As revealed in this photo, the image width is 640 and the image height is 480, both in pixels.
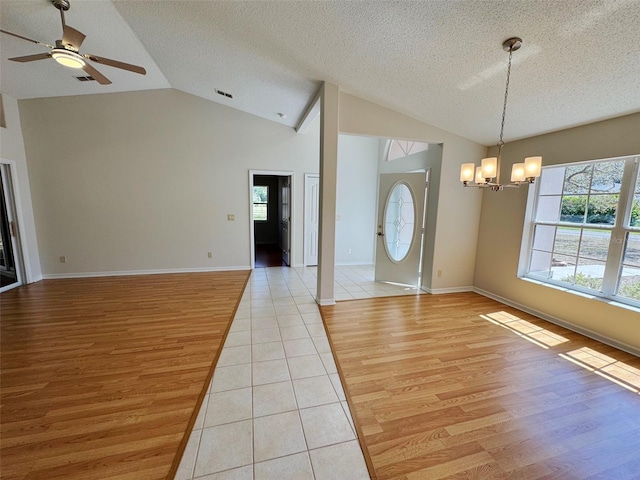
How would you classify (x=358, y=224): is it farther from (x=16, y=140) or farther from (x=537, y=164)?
(x=16, y=140)

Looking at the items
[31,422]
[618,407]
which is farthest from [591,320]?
[31,422]

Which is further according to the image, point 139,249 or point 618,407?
point 139,249

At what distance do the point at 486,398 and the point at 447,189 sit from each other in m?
3.02

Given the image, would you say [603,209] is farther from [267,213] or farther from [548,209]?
[267,213]

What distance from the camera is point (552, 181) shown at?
11.3 feet

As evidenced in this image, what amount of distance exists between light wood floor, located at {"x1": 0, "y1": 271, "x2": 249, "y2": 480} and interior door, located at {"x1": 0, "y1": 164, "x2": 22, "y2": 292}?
37 centimetres

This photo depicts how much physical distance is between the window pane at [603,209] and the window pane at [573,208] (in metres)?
0.08

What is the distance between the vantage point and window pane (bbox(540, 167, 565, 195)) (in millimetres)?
3354

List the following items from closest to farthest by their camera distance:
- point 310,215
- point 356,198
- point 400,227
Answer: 1. point 400,227
2. point 310,215
3. point 356,198

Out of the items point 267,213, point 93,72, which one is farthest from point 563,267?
point 267,213

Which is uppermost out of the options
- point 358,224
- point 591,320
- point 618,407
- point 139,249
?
point 358,224

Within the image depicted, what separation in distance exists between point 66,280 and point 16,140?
7.83 ft

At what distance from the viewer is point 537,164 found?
2023mm

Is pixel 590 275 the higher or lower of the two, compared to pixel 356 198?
lower
